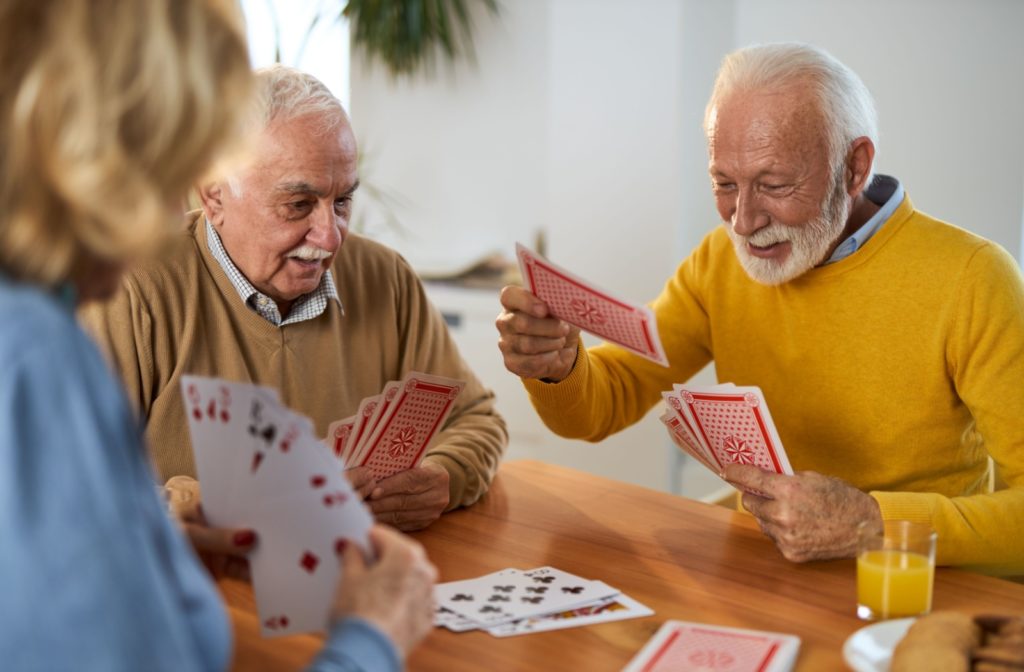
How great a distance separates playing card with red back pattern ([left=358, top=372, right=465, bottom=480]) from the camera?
1908 mm

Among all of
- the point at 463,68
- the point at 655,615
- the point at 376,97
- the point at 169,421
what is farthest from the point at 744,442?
the point at 376,97

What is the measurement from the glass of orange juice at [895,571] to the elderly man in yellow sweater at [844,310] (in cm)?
→ 47

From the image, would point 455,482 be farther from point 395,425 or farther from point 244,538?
point 244,538

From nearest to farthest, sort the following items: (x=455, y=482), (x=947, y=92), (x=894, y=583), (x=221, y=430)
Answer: (x=221, y=430), (x=894, y=583), (x=455, y=482), (x=947, y=92)

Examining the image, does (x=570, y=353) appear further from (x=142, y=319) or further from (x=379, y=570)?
(x=379, y=570)

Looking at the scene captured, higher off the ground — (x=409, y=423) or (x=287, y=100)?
(x=287, y=100)

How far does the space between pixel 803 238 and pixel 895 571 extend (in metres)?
0.87

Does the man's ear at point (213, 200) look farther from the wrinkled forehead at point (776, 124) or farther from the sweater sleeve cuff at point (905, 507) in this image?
the sweater sleeve cuff at point (905, 507)

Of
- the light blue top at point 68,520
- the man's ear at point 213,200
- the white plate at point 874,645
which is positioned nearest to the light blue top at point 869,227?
the white plate at point 874,645

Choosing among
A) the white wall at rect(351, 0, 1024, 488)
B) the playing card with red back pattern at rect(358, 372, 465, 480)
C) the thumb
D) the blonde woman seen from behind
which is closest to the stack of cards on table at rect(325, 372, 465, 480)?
the playing card with red back pattern at rect(358, 372, 465, 480)

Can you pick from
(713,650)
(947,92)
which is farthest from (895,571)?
(947,92)

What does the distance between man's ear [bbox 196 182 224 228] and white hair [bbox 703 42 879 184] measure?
3.41 ft

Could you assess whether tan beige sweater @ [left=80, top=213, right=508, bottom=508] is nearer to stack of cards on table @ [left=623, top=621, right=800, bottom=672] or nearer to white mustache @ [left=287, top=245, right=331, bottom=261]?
white mustache @ [left=287, top=245, right=331, bottom=261]

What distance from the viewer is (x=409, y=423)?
76.5 inches
